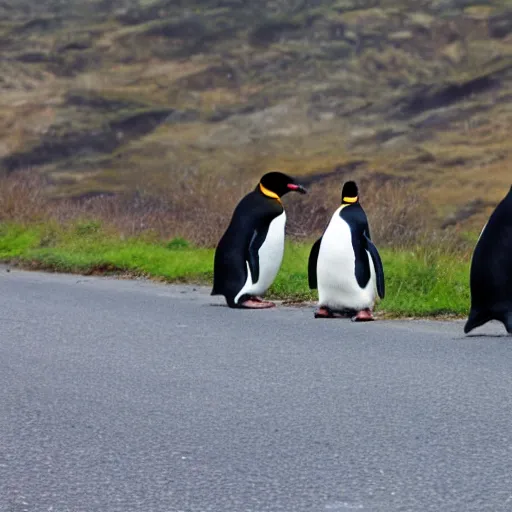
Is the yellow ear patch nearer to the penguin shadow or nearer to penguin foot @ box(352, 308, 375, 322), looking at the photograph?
penguin foot @ box(352, 308, 375, 322)

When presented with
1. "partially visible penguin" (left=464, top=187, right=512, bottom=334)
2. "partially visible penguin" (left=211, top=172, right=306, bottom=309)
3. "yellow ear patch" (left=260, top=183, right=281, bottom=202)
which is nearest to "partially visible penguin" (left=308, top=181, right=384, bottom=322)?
"partially visible penguin" (left=211, top=172, right=306, bottom=309)

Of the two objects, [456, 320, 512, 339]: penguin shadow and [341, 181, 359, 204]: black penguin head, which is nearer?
[456, 320, 512, 339]: penguin shadow

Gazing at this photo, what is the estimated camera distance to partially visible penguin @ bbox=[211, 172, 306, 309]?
1286 centimetres

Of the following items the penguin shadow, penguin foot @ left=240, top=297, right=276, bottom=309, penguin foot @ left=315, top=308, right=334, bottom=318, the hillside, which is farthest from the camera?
the hillside

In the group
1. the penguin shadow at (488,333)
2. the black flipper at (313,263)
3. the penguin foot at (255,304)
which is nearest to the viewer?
the penguin shadow at (488,333)

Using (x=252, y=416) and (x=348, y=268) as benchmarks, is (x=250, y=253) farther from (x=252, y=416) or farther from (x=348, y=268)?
(x=252, y=416)

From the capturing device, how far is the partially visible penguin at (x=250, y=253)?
12.9 metres

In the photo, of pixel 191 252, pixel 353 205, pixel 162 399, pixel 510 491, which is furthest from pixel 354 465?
pixel 191 252

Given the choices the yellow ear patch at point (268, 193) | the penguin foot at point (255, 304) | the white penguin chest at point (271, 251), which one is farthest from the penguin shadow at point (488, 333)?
the yellow ear patch at point (268, 193)

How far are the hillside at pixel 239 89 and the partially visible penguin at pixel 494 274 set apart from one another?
5524cm

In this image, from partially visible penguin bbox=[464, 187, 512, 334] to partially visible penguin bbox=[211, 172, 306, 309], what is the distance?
269 cm

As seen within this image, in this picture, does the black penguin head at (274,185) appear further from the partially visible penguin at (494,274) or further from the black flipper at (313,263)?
the partially visible penguin at (494,274)

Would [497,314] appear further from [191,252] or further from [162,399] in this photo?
[191,252]

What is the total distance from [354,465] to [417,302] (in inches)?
264
